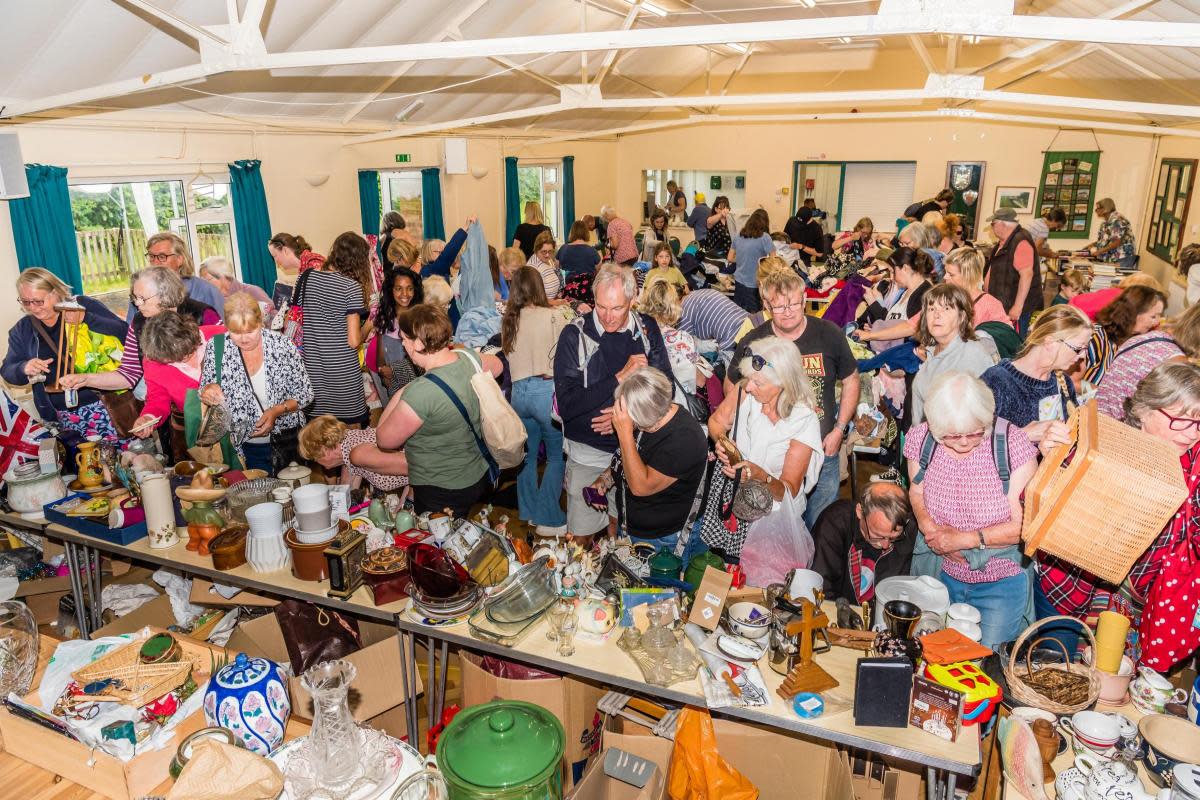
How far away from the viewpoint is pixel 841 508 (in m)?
2.81

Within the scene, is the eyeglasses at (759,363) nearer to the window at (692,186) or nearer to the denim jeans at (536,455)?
the denim jeans at (536,455)

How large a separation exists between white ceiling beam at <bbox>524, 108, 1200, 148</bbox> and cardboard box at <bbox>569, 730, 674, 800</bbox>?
7.99 m

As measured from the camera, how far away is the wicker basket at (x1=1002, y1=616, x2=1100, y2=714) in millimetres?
1978

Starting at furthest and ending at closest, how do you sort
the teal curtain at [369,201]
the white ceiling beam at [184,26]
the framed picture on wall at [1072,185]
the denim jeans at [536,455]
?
1. the framed picture on wall at [1072,185]
2. the teal curtain at [369,201]
3. the denim jeans at [536,455]
4. the white ceiling beam at [184,26]

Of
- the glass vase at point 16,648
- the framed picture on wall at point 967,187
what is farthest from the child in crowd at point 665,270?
the framed picture on wall at point 967,187

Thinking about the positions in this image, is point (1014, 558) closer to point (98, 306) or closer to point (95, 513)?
point (95, 513)

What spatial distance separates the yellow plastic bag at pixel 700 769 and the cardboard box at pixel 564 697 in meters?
0.44

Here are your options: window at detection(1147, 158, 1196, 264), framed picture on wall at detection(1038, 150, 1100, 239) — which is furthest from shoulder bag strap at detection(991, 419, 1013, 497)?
framed picture on wall at detection(1038, 150, 1100, 239)

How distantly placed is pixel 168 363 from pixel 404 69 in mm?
4731

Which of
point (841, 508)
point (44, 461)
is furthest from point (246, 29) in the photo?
point (841, 508)

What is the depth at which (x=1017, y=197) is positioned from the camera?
11695 mm

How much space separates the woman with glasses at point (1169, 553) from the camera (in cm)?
219

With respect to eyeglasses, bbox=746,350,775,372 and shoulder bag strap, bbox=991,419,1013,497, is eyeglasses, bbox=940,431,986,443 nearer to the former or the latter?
shoulder bag strap, bbox=991,419,1013,497

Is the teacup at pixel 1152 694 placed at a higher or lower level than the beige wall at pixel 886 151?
lower
